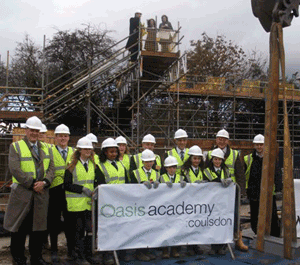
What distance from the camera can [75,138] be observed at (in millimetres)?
16359

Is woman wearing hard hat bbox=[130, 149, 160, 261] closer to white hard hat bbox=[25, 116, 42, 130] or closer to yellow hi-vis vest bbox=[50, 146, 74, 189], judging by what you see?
yellow hi-vis vest bbox=[50, 146, 74, 189]

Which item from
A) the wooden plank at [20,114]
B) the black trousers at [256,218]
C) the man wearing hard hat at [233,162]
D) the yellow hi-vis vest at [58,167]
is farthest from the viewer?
the wooden plank at [20,114]

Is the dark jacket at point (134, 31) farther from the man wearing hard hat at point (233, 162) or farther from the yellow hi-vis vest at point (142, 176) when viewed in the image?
the yellow hi-vis vest at point (142, 176)

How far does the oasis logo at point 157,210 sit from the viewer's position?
589cm

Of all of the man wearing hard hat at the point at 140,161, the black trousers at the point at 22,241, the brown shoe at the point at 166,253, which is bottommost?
the brown shoe at the point at 166,253

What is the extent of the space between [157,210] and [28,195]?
1.98 metres

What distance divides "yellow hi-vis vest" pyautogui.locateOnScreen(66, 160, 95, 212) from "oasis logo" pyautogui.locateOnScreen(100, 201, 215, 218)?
28 centimetres

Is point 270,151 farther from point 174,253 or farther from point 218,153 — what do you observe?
point 174,253

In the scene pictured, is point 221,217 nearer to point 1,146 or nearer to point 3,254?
point 3,254

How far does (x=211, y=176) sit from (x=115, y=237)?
2.02 meters

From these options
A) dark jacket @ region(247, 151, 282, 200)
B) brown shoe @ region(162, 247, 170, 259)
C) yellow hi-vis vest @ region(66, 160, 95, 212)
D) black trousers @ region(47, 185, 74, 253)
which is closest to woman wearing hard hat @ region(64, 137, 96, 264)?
yellow hi-vis vest @ region(66, 160, 95, 212)

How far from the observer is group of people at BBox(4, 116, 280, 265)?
5.69m

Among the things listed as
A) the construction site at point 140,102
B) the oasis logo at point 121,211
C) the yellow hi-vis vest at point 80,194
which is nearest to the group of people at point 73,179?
the yellow hi-vis vest at point 80,194

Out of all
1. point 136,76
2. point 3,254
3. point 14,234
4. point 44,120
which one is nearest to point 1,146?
point 44,120
